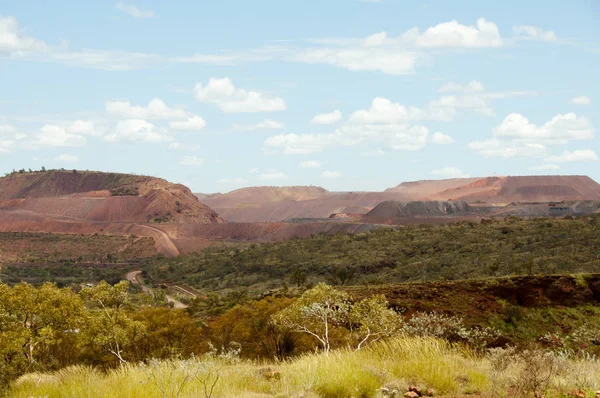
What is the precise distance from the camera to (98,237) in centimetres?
13738

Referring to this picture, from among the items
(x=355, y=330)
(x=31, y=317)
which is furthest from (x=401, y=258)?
(x=31, y=317)

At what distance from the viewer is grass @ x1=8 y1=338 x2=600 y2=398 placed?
10.0 metres

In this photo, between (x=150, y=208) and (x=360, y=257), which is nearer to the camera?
(x=360, y=257)

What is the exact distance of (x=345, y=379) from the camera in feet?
33.6

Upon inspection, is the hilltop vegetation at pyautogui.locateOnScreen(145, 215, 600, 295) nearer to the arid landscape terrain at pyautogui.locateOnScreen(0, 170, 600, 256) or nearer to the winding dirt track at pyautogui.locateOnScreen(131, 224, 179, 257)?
the winding dirt track at pyautogui.locateOnScreen(131, 224, 179, 257)

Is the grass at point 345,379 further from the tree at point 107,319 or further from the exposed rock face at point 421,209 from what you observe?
the exposed rock face at point 421,209

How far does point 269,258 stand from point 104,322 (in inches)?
3105

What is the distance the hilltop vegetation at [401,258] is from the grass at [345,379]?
149 ft

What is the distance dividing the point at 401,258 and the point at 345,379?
72.8 meters

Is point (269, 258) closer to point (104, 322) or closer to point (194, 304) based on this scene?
point (194, 304)

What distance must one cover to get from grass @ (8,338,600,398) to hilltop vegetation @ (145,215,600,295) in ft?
149

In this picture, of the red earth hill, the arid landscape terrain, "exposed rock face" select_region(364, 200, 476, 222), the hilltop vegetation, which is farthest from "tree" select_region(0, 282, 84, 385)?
"exposed rock face" select_region(364, 200, 476, 222)

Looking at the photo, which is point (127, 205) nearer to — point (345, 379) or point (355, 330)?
point (355, 330)

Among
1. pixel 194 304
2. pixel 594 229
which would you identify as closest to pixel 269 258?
pixel 194 304
